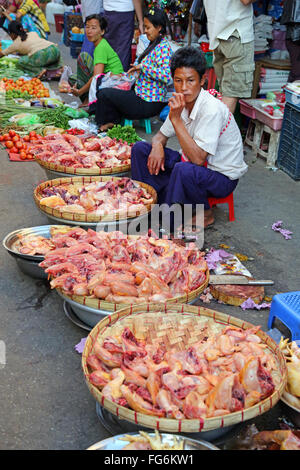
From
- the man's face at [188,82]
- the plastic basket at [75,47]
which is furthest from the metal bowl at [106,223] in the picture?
the plastic basket at [75,47]

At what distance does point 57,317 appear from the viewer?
9.92ft

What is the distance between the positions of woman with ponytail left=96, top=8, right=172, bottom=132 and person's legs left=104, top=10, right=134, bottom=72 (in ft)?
3.23

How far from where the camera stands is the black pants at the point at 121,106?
607 cm

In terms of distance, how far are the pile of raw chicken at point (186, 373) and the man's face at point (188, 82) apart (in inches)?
77.5

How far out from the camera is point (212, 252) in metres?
3.75

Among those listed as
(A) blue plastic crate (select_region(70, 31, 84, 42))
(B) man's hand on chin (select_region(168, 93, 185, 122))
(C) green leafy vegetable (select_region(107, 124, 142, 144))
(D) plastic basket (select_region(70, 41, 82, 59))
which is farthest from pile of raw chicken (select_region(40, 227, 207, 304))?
(D) plastic basket (select_region(70, 41, 82, 59))

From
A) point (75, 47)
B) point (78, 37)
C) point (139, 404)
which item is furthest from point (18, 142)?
point (75, 47)

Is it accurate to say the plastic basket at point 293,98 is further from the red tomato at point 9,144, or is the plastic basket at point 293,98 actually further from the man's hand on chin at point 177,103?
the red tomato at point 9,144

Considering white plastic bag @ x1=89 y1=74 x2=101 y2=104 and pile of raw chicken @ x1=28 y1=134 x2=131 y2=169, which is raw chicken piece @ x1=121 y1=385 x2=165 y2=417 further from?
white plastic bag @ x1=89 y1=74 x2=101 y2=104

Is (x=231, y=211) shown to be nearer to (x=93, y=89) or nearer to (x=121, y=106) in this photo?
(x=121, y=106)

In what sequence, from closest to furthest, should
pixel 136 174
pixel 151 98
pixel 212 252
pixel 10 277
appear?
pixel 10 277, pixel 212 252, pixel 136 174, pixel 151 98

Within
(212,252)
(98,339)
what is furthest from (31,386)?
(212,252)

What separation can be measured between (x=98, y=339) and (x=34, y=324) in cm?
86
